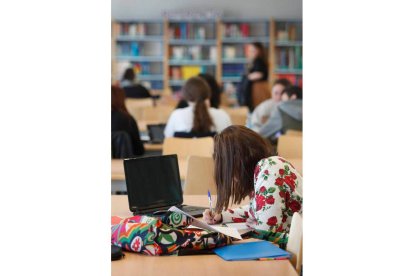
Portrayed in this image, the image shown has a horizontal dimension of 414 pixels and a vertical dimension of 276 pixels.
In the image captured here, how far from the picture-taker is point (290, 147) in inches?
217

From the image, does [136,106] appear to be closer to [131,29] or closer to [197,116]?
[197,116]

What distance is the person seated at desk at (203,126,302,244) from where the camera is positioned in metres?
2.93

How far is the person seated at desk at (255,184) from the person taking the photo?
293 centimetres

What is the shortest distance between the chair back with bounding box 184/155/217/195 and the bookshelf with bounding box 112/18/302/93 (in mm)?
8963

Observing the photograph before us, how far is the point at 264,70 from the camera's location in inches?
401

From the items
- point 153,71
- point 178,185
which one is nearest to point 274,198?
point 178,185

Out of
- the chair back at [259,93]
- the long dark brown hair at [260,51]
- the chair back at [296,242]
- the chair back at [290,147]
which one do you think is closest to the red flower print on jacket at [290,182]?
the chair back at [296,242]

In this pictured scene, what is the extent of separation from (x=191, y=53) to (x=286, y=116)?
22.7ft

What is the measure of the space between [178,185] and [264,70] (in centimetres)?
685

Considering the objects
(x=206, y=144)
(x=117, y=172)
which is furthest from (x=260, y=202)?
(x=206, y=144)

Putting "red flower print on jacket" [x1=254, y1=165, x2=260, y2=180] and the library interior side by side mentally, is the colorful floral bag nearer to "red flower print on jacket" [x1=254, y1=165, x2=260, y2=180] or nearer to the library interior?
the library interior

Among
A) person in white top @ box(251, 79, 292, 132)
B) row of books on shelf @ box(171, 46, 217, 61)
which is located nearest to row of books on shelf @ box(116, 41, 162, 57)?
row of books on shelf @ box(171, 46, 217, 61)
